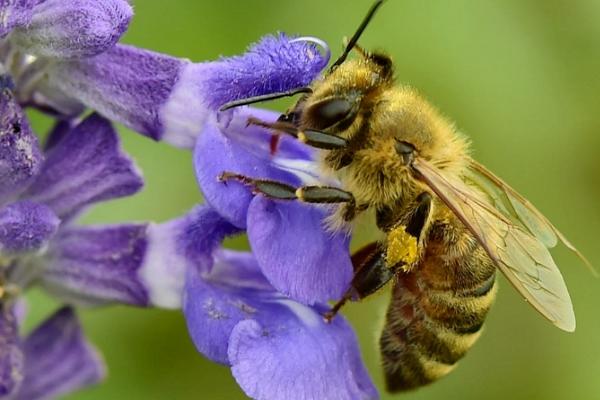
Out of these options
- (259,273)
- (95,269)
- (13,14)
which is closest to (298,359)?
(259,273)

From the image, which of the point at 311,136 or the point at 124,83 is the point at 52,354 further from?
the point at 311,136

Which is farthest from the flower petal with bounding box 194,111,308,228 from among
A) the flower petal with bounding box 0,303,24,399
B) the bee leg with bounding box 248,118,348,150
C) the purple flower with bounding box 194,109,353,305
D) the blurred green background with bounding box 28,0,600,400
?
the blurred green background with bounding box 28,0,600,400

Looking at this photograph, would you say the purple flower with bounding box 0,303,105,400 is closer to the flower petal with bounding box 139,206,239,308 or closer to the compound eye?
the flower petal with bounding box 139,206,239,308

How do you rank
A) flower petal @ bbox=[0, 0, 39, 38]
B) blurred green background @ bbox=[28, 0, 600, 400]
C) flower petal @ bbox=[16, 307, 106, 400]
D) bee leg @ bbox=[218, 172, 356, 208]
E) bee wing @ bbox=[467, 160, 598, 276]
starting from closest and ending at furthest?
1. flower petal @ bbox=[0, 0, 39, 38]
2. bee leg @ bbox=[218, 172, 356, 208]
3. bee wing @ bbox=[467, 160, 598, 276]
4. flower petal @ bbox=[16, 307, 106, 400]
5. blurred green background @ bbox=[28, 0, 600, 400]

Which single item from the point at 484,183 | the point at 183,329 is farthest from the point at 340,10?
the point at 484,183

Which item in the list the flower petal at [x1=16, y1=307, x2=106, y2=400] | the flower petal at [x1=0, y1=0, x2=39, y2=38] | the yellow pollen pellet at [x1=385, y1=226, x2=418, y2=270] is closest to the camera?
the flower petal at [x1=0, y1=0, x2=39, y2=38]

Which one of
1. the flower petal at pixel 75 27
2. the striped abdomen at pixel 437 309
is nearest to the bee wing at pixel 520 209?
the striped abdomen at pixel 437 309
